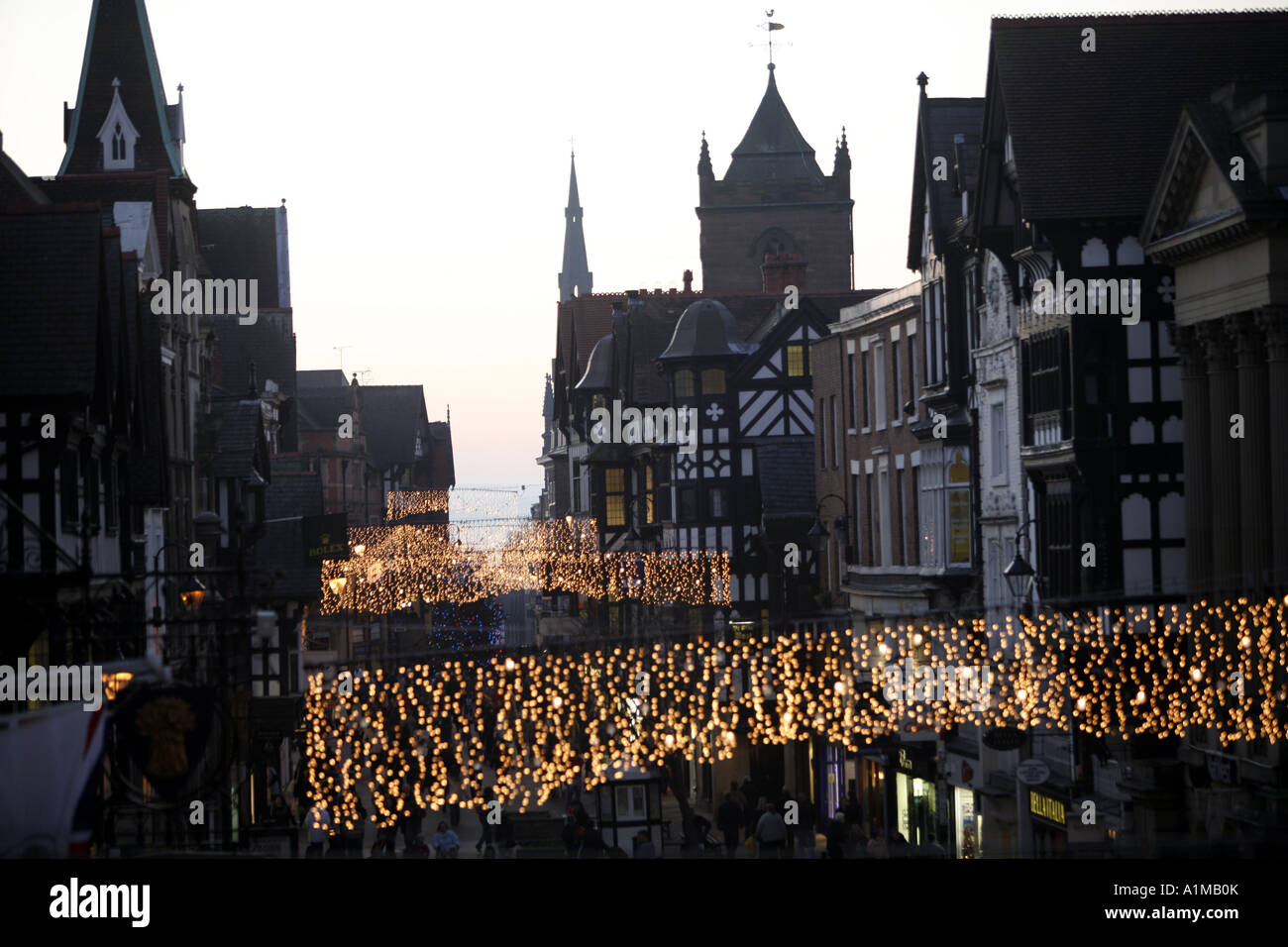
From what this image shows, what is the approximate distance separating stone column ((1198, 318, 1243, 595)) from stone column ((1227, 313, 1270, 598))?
78cm

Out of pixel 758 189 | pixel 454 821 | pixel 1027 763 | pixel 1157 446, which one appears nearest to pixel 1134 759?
pixel 1027 763

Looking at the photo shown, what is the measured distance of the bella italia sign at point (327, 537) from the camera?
1681 inches

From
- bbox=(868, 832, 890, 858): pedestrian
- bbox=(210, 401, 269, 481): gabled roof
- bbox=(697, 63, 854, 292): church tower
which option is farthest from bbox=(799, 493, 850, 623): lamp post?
bbox=(697, 63, 854, 292): church tower

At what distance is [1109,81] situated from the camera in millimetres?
31453

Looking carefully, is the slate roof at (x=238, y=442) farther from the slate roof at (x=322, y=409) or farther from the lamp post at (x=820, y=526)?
the slate roof at (x=322, y=409)

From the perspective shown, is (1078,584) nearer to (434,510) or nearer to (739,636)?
(739,636)

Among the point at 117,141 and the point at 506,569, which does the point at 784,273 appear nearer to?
the point at 117,141

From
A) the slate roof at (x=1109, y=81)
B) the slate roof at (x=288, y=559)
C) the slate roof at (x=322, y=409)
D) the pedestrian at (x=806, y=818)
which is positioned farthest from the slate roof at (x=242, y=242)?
the slate roof at (x=1109, y=81)

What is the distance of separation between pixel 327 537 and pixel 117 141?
33.6 ft

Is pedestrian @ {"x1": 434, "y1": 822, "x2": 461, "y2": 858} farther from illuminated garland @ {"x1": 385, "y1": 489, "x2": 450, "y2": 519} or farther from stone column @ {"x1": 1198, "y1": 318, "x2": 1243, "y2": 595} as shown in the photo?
illuminated garland @ {"x1": 385, "y1": 489, "x2": 450, "y2": 519}

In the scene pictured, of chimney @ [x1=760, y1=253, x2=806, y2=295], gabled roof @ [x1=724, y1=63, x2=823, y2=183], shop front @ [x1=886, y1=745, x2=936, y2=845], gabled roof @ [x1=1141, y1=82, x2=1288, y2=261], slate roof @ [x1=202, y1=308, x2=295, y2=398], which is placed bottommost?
shop front @ [x1=886, y1=745, x2=936, y2=845]

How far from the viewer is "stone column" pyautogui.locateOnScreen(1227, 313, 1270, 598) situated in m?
25.2

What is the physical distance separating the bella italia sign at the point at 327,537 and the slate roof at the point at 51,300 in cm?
1914

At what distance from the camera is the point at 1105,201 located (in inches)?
1182
